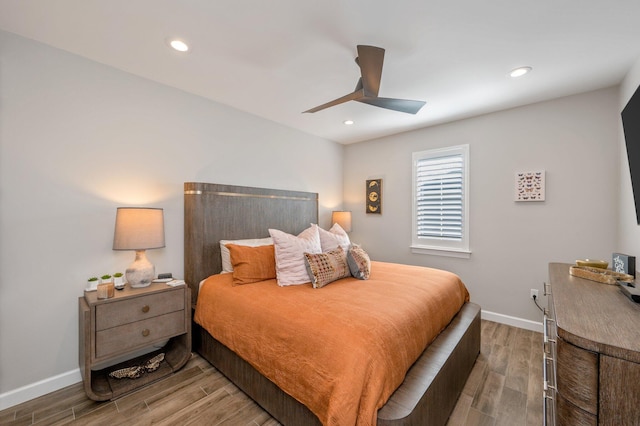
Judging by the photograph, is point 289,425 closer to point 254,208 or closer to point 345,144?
point 254,208

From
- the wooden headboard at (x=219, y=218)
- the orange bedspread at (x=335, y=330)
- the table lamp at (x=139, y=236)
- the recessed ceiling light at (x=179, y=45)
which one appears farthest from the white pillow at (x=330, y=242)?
the recessed ceiling light at (x=179, y=45)

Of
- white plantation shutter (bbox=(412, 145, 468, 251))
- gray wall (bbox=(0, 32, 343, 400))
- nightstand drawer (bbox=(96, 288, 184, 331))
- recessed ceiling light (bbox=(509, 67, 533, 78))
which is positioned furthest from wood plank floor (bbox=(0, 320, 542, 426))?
recessed ceiling light (bbox=(509, 67, 533, 78))

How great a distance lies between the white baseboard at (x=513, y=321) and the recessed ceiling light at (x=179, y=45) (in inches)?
161

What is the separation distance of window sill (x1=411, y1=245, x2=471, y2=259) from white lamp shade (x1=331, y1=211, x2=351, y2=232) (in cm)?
101

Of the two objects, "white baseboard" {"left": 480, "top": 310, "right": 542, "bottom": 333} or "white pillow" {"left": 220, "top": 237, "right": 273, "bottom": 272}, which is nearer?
"white pillow" {"left": 220, "top": 237, "right": 273, "bottom": 272}

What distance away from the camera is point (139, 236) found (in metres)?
2.10

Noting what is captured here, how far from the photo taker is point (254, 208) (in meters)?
3.21

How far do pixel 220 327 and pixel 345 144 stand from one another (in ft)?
11.7

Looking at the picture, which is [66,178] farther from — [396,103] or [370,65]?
[396,103]

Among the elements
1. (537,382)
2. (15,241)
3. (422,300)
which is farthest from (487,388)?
(15,241)

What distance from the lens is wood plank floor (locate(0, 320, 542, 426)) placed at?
5.75 feet

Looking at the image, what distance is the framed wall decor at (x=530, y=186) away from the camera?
2.91 metres

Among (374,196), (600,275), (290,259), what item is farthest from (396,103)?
(374,196)

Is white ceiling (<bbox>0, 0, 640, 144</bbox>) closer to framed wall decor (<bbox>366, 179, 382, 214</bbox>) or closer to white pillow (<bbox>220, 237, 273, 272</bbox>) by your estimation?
white pillow (<bbox>220, 237, 273, 272</bbox>)
